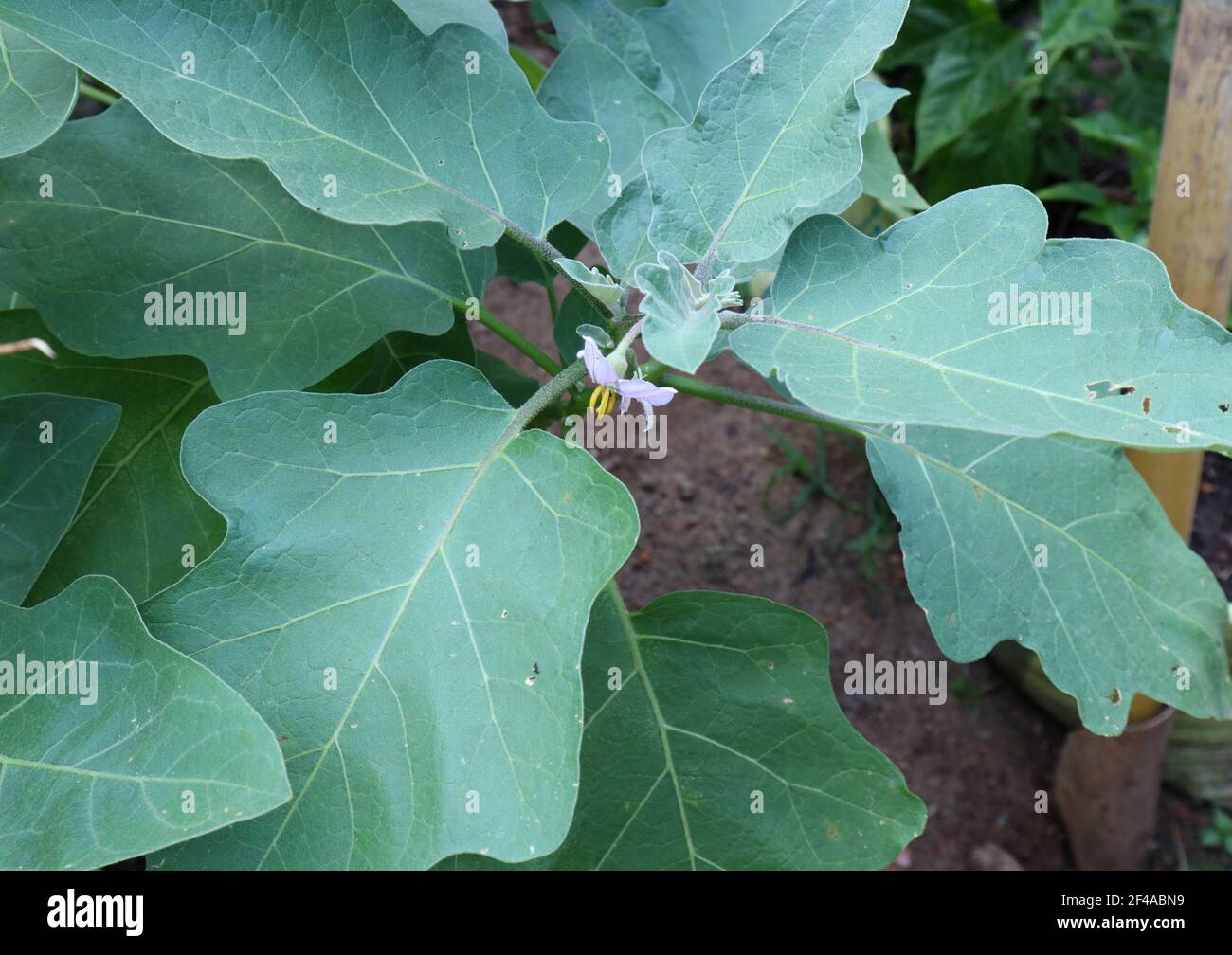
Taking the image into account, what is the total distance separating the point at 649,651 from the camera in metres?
0.94

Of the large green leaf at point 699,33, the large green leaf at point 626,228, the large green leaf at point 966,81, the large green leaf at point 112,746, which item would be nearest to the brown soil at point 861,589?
the large green leaf at point 966,81

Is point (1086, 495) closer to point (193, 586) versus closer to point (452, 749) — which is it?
point (452, 749)

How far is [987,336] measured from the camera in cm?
66

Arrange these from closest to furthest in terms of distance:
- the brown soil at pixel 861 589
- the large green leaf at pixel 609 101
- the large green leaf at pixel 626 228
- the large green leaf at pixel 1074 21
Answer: the large green leaf at pixel 626 228
the large green leaf at pixel 609 101
the brown soil at pixel 861 589
the large green leaf at pixel 1074 21

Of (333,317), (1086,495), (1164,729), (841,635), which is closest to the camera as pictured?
(333,317)

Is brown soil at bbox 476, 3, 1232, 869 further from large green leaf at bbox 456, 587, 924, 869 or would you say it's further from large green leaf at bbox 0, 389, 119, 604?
large green leaf at bbox 0, 389, 119, 604

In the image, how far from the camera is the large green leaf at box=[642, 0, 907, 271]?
2.29ft

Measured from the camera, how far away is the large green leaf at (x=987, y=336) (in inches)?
23.5

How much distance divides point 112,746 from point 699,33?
2.69 ft

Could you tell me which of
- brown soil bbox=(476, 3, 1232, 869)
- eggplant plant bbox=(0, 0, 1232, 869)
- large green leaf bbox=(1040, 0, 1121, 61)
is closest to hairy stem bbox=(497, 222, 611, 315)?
eggplant plant bbox=(0, 0, 1232, 869)

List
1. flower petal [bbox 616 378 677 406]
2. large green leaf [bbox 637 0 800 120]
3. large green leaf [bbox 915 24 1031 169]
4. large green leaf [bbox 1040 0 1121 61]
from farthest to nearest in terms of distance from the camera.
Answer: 1. large green leaf [bbox 915 24 1031 169]
2. large green leaf [bbox 1040 0 1121 61]
3. large green leaf [bbox 637 0 800 120]
4. flower petal [bbox 616 378 677 406]

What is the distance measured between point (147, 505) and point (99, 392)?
0.39 feet

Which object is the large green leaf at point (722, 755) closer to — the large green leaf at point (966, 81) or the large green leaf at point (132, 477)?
the large green leaf at point (132, 477)

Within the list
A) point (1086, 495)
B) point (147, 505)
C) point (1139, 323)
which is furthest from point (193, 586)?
point (1086, 495)
